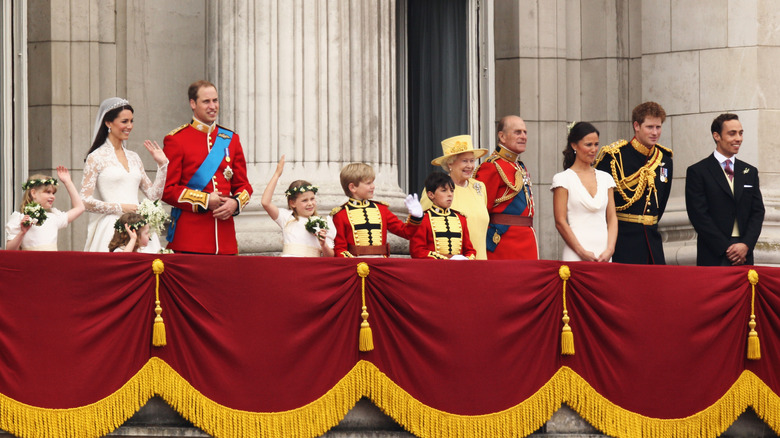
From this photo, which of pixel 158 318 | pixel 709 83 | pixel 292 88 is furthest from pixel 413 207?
pixel 709 83

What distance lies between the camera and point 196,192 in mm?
10539

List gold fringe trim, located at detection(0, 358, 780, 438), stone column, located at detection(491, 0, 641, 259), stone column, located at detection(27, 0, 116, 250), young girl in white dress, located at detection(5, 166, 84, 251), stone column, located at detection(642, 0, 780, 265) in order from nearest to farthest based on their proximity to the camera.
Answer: gold fringe trim, located at detection(0, 358, 780, 438) < young girl in white dress, located at detection(5, 166, 84, 251) < stone column, located at detection(27, 0, 116, 250) < stone column, located at detection(642, 0, 780, 265) < stone column, located at detection(491, 0, 641, 259)

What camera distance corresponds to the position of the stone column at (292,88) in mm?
12391

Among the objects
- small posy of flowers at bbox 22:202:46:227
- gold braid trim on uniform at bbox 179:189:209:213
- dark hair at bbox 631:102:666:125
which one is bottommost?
small posy of flowers at bbox 22:202:46:227

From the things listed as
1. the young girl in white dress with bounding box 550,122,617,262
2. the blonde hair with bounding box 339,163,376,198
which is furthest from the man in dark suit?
the blonde hair with bounding box 339,163,376,198

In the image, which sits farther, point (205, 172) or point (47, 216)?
point (205, 172)

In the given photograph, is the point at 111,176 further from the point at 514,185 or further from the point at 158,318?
the point at 514,185

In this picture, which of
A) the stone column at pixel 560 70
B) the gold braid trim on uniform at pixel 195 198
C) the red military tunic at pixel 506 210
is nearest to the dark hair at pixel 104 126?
the gold braid trim on uniform at pixel 195 198

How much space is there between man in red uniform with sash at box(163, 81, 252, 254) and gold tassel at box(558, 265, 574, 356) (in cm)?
237

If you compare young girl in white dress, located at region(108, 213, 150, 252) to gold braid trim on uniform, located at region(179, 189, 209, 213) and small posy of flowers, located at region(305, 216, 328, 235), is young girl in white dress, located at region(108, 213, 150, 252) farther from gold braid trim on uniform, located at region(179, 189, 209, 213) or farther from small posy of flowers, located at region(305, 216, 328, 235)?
small posy of flowers, located at region(305, 216, 328, 235)

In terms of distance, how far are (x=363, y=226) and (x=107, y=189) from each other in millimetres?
1781

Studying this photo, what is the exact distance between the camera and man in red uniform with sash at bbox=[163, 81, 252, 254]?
415 inches

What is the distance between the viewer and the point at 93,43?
13.6m

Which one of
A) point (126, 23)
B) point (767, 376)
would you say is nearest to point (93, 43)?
point (126, 23)
